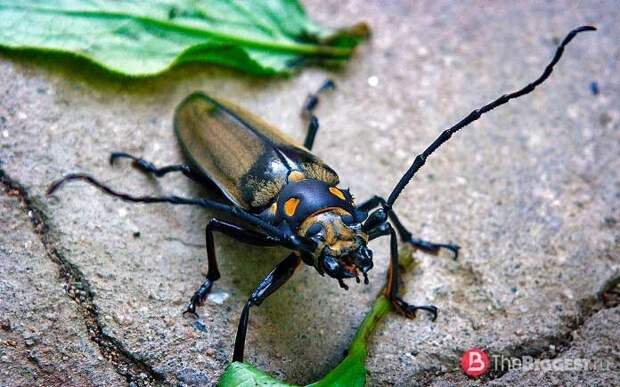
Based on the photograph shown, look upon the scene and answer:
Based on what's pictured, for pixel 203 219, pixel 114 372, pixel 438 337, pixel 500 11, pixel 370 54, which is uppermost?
pixel 500 11

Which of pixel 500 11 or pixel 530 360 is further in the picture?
pixel 500 11

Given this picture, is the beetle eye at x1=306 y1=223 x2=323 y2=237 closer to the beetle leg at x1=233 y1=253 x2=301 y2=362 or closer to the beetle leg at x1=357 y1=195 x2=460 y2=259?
the beetle leg at x1=233 y1=253 x2=301 y2=362

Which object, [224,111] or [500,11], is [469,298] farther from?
[500,11]

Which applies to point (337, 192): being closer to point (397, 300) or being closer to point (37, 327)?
point (397, 300)

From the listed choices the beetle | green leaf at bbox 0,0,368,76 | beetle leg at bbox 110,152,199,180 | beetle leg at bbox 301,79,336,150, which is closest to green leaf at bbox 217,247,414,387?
the beetle

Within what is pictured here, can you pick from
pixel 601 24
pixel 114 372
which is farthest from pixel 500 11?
pixel 114 372

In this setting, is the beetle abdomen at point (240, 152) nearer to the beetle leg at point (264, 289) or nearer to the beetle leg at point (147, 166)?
the beetle leg at point (147, 166)

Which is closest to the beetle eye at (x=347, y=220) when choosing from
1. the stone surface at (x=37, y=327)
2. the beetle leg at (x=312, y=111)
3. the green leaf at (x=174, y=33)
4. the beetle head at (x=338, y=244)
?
the beetle head at (x=338, y=244)
